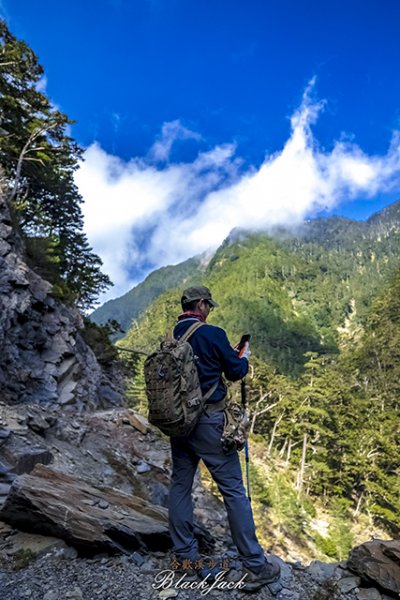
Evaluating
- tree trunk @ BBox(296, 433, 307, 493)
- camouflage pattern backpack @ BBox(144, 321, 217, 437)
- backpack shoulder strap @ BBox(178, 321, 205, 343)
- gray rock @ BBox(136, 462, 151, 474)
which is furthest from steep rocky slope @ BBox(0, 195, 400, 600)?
tree trunk @ BBox(296, 433, 307, 493)

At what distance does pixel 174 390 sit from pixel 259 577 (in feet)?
6.92

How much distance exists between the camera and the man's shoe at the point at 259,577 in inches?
141

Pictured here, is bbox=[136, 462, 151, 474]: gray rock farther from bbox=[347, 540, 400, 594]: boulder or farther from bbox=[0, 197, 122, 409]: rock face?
bbox=[347, 540, 400, 594]: boulder

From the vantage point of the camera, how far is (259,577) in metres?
3.64

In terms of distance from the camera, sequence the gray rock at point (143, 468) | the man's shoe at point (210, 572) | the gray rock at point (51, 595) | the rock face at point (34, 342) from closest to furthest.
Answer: the gray rock at point (51, 595) → the man's shoe at point (210, 572) → the gray rock at point (143, 468) → the rock face at point (34, 342)

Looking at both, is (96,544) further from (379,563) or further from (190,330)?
(379,563)

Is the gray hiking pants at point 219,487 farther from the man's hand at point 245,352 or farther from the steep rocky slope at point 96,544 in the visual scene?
the man's hand at point 245,352

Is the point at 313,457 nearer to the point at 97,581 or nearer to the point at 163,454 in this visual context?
the point at 163,454

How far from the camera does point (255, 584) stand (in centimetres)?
359

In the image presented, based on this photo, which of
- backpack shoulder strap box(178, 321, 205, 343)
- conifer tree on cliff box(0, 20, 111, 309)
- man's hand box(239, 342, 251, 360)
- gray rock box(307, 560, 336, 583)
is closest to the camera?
backpack shoulder strap box(178, 321, 205, 343)

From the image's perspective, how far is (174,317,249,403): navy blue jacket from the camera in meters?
3.82

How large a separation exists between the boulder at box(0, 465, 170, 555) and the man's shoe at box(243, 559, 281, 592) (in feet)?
4.20

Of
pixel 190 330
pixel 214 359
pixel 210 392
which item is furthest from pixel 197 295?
pixel 210 392

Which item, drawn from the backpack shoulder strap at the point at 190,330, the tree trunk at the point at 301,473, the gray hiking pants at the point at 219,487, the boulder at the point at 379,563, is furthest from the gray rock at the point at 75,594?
the tree trunk at the point at 301,473
